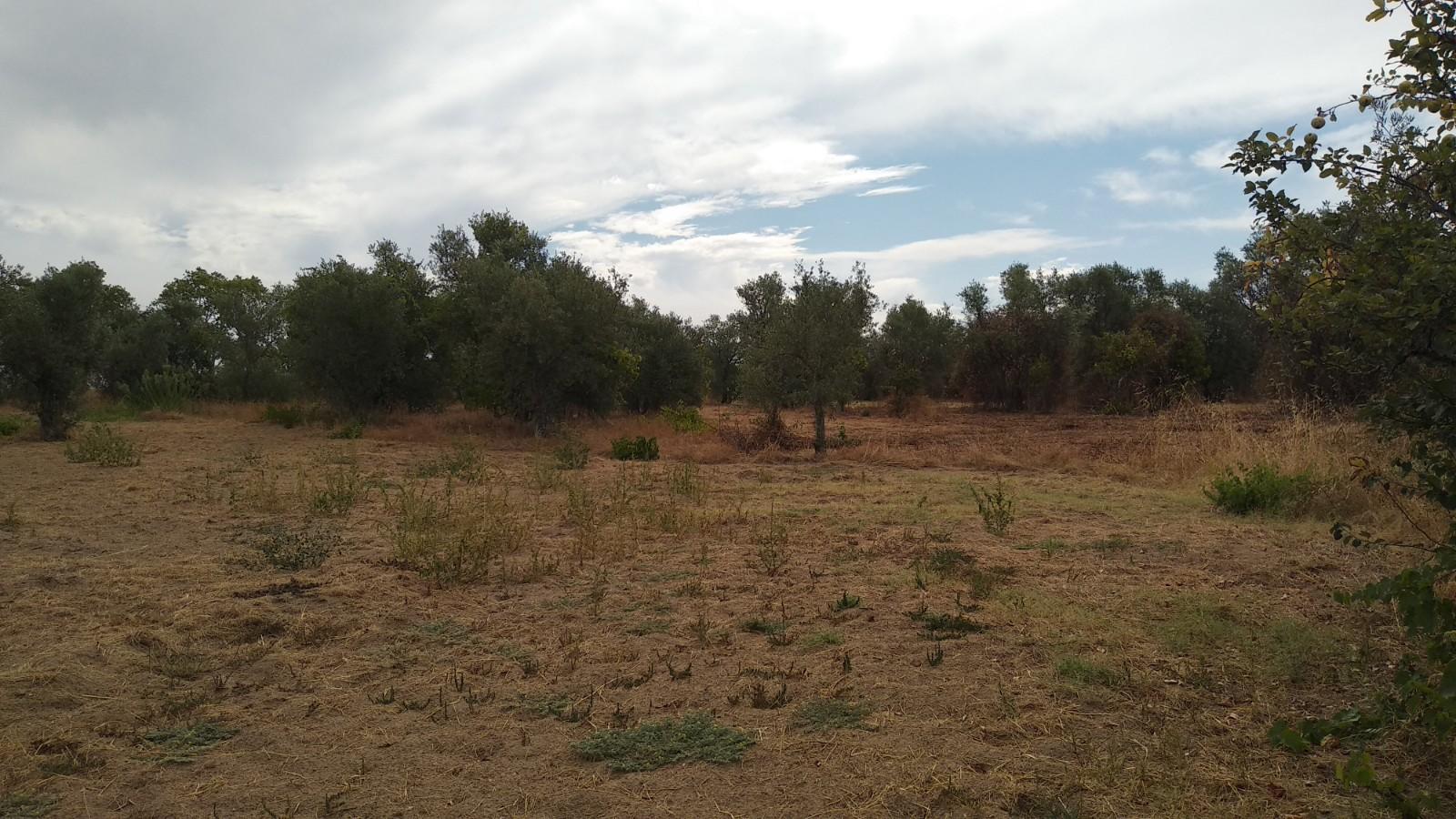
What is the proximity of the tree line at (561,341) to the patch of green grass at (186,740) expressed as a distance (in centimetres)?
674

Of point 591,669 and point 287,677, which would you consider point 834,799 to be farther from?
point 287,677

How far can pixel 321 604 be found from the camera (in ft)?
20.0

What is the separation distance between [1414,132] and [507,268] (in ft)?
68.2

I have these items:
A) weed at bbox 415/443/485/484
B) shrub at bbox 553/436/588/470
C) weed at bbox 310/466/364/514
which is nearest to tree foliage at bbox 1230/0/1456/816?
weed at bbox 310/466/364/514

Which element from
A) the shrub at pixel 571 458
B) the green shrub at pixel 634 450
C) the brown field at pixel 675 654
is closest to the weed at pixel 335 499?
the brown field at pixel 675 654

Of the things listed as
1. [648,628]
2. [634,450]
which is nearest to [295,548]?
[648,628]

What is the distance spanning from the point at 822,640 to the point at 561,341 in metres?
16.1

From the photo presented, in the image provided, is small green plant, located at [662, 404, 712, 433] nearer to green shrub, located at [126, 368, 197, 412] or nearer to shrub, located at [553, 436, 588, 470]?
shrub, located at [553, 436, 588, 470]

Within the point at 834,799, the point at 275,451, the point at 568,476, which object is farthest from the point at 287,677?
the point at 275,451

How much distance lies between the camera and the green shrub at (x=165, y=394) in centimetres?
2798

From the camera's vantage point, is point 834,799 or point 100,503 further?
point 100,503

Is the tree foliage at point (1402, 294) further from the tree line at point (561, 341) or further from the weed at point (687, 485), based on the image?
the weed at point (687, 485)

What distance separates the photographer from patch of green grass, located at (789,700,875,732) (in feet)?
13.0

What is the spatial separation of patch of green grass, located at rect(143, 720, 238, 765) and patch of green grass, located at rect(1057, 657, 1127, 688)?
4.05 m
